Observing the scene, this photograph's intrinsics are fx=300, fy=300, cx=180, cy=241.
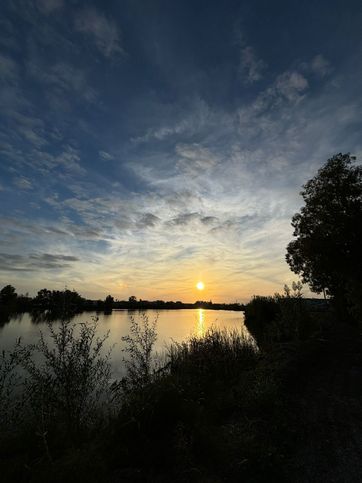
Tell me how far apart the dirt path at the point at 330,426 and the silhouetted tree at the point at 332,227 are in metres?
17.2

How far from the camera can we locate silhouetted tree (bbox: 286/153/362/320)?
28453mm

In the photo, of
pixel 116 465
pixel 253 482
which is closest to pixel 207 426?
pixel 253 482

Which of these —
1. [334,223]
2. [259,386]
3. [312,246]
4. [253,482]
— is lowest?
[253,482]

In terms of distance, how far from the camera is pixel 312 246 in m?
30.0

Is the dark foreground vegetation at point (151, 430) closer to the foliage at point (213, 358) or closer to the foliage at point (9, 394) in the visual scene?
the foliage at point (9, 394)

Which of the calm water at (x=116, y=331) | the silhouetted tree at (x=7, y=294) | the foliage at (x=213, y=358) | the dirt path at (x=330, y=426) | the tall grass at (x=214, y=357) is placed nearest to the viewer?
the dirt path at (x=330, y=426)

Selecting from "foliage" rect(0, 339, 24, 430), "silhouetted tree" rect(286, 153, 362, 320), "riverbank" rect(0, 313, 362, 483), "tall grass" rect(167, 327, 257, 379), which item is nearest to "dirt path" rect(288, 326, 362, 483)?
"riverbank" rect(0, 313, 362, 483)

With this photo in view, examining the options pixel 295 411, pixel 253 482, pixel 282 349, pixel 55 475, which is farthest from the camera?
pixel 282 349

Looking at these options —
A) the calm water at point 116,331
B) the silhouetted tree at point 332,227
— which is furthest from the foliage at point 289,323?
the silhouetted tree at point 332,227

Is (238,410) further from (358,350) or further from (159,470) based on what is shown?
(358,350)

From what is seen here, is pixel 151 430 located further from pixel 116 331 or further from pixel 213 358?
pixel 116 331

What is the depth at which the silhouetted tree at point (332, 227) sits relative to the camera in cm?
2845

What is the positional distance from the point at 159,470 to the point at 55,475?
180 cm

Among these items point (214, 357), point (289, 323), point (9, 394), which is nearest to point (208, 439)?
point (9, 394)
